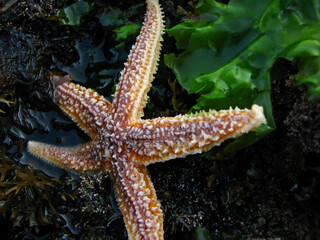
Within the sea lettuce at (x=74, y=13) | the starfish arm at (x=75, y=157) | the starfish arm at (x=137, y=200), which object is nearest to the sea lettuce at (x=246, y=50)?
the starfish arm at (x=137, y=200)

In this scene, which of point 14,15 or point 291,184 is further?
point 14,15

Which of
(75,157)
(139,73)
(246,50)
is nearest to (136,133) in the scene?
(139,73)

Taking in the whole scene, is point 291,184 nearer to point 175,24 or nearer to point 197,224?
point 197,224

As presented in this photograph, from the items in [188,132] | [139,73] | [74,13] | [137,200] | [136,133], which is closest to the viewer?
[188,132]

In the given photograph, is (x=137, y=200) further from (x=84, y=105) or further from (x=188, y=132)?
(x=84, y=105)

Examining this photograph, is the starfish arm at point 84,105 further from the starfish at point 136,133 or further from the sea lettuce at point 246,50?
the sea lettuce at point 246,50

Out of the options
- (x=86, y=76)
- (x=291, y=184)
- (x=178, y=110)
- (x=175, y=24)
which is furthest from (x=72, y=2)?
(x=291, y=184)

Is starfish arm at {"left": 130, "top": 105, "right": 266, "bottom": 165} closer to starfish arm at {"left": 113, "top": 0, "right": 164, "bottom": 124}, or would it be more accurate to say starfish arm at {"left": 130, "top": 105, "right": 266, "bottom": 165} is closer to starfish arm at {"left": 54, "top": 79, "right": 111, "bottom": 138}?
starfish arm at {"left": 113, "top": 0, "right": 164, "bottom": 124}
